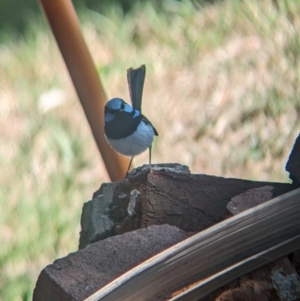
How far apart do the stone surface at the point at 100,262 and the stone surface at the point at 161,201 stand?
0.03 metres

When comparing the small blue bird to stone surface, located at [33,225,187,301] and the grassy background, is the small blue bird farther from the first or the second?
the grassy background

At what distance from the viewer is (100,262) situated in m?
0.72

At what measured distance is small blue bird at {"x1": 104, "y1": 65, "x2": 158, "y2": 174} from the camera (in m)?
0.79

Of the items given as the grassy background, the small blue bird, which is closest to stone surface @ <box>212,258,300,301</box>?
the small blue bird

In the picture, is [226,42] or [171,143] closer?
[171,143]

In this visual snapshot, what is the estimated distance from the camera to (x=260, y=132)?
1323 mm

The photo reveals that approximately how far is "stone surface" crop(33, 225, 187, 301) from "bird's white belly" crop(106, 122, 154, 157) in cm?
13

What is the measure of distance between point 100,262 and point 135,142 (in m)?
0.18

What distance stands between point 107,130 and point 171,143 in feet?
1.81

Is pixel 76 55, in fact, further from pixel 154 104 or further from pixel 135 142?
pixel 154 104

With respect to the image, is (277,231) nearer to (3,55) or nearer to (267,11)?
(267,11)

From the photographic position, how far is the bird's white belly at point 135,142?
83 centimetres

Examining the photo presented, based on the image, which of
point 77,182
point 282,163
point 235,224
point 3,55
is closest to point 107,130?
point 235,224

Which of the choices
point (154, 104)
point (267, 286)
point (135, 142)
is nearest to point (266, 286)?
point (267, 286)
